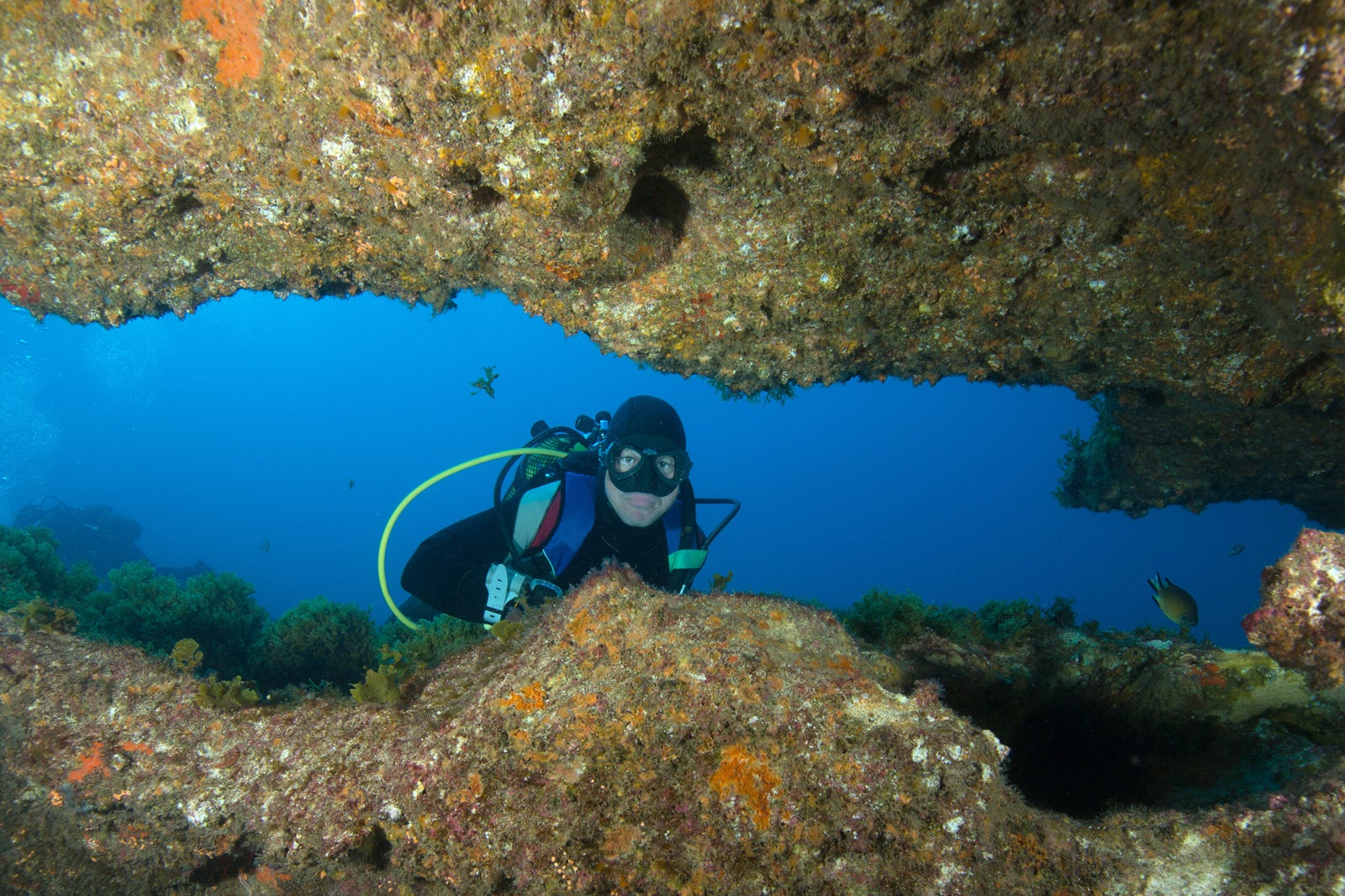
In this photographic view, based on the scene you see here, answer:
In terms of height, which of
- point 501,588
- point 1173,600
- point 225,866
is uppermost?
point 1173,600

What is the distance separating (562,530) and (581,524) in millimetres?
182

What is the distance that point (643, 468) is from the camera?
16.8 feet

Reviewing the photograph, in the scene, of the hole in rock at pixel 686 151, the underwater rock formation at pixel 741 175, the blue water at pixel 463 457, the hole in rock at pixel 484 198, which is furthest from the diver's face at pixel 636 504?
the blue water at pixel 463 457

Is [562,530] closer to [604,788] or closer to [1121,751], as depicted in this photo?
[604,788]

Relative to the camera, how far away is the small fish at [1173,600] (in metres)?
4.59

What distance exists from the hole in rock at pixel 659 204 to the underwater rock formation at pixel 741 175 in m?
0.02

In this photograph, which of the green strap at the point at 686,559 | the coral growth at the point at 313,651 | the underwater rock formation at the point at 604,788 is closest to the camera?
the underwater rock formation at the point at 604,788

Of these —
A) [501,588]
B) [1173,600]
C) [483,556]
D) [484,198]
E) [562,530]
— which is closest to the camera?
[484,198]

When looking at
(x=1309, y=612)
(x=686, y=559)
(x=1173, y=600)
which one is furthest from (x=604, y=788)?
(x=1173, y=600)

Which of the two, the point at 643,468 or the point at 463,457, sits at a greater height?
the point at 463,457

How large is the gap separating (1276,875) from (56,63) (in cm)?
524

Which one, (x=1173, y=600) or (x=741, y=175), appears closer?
(x=741, y=175)

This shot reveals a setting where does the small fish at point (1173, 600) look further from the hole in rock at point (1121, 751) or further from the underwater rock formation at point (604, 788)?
the underwater rock formation at point (604, 788)

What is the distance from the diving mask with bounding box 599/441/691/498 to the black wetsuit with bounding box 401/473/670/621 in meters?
0.37
